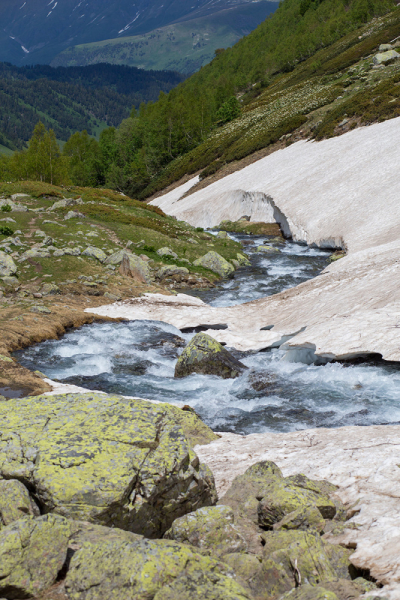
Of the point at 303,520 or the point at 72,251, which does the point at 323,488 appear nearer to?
the point at 303,520

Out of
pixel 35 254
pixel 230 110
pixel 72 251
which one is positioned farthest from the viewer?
pixel 230 110

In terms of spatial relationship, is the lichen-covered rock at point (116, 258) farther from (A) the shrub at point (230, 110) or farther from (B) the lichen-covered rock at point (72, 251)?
(A) the shrub at point (230, 110)

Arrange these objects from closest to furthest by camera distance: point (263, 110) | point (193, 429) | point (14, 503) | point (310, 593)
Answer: point (310, 593), point (14, 503), point (193, 429), point (263, 110)

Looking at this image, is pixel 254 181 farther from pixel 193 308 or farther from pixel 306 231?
pixel 193 308

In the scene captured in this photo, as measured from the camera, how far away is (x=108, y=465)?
745 centimetres

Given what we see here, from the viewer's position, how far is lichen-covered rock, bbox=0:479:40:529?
6.62 meters

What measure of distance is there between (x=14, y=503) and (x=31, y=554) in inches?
40.4

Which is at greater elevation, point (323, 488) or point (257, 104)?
point (257, 104)

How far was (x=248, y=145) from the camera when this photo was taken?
246ft

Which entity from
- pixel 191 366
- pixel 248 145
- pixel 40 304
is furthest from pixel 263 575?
pixel 248 145

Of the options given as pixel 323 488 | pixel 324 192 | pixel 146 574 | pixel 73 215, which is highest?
pixel 73 215

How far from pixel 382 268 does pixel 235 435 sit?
1490cm

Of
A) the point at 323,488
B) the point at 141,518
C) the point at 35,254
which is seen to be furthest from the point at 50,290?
the point at 323,488

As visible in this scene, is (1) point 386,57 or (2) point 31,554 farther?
(1) point 386,57
